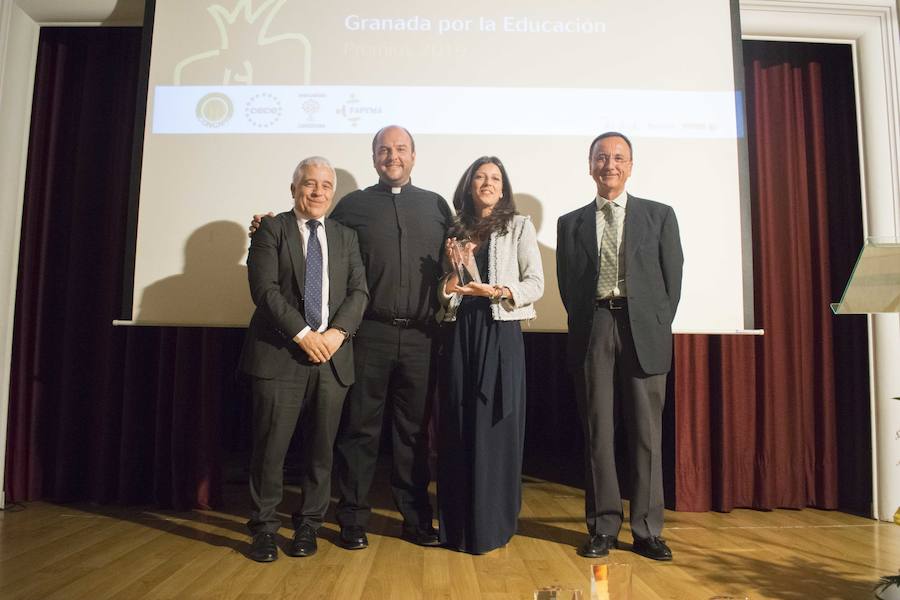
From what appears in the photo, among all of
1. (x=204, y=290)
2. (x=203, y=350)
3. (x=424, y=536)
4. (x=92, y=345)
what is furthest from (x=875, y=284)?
(x=92, y=345)

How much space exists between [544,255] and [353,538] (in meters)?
1.39

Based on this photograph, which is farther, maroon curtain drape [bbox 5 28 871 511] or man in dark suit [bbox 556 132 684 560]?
maroon curtain drape [bbox 5 28 871 511]

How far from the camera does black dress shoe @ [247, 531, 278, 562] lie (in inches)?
93.6

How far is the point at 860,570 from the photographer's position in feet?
7.93

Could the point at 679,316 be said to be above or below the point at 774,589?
above

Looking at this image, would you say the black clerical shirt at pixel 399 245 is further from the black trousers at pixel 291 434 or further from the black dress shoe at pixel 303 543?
the black dress shoe at pixel 303 543

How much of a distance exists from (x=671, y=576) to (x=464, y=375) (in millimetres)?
998

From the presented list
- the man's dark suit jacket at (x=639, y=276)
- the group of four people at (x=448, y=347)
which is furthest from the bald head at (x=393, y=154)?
the man's dark suit jacket at (x=639, y=276)

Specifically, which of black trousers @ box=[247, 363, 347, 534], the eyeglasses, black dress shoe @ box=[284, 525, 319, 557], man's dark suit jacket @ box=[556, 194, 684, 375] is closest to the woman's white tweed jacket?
man's dark suit jacket @ box=[556, 194, 684, 375]

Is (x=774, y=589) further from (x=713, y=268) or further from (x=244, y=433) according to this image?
(x=244, y=433)

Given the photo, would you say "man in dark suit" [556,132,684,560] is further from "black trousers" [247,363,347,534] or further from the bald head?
"black trousers" [247,363,347,534]

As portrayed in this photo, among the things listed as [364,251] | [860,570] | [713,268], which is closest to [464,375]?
[364,251]

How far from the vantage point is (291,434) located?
245cm

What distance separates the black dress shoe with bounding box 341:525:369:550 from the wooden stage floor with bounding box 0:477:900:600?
3 cm
